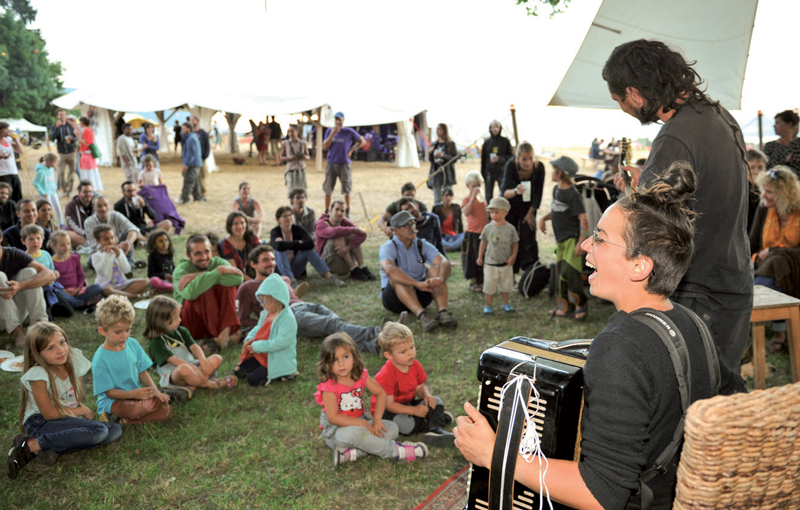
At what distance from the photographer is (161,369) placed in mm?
4371

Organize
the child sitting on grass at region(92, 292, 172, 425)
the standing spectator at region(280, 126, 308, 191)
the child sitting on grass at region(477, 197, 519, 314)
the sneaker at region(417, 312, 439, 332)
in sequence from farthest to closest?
the standing spectator at region(280, 126, 308, 191) < the child sitting on grass at region(477, 197, 519, 314) < the sneaker at region(417, 312, 439, 332) < the child sitting on grass at region(92, 292, 172, 425)

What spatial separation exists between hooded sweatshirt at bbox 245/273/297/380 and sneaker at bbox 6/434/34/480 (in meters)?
1.49

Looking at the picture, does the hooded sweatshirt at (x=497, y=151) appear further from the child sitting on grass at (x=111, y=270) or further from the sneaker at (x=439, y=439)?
the sneaker at (x=439, y=439)

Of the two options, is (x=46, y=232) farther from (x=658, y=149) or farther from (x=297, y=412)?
(x=658, y=149)

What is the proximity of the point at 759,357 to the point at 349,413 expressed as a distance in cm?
290

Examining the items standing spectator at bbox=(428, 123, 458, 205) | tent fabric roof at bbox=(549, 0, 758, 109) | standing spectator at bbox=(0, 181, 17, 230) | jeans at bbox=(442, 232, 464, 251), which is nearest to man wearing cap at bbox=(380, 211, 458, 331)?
tent fabric roof at bbox=(549, 0, 758, 109)

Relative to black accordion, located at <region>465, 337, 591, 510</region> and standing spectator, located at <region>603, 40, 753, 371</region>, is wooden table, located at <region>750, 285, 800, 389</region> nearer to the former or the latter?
standing spectator, located at <region>603, 40, 753, 371</region>

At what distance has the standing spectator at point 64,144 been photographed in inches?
525

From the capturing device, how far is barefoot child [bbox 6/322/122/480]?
339 centimetres

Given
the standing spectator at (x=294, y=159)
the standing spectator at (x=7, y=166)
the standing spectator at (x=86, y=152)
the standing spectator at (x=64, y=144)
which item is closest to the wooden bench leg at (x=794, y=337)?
the standing spectator at (x=294, y=159)

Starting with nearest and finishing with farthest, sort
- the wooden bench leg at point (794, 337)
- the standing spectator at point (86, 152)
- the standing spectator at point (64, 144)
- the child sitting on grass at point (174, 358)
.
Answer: the wooden bench leg at point (794, 337), the child sitting on grass at point (174, 358), the standing spectator at point (64, 144), the standing spectator at point (86, 152)

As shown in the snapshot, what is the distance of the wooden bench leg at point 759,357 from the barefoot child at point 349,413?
8.10ft

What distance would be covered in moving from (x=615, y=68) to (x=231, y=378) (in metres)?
3.47

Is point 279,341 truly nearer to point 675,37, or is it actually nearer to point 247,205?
point 247,205
